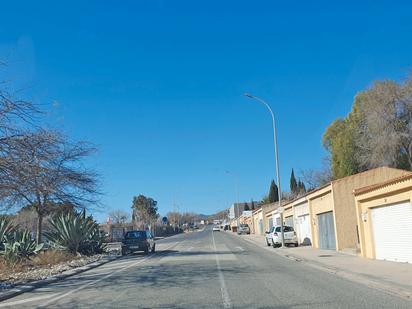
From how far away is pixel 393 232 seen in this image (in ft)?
68.8

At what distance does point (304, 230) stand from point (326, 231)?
7.82 meters

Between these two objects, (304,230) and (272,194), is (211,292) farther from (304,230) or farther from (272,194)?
(272,194)

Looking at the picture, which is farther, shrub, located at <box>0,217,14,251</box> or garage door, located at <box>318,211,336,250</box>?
garage door, located at <box>318,211,336,250</box>

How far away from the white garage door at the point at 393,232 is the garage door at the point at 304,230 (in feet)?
56.8

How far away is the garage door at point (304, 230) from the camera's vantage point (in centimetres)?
4043

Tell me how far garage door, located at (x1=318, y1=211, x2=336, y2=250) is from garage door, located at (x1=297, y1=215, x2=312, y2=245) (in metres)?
3.95

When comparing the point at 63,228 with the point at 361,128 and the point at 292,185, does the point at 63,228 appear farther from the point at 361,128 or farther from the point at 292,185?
the point at 292,185

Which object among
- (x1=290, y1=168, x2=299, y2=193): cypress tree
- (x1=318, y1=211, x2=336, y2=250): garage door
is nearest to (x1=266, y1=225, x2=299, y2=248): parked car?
(x1=318, y1=211, x2=336, y2=250): garage door

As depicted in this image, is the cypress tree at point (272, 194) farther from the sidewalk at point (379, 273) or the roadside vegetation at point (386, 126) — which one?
the sidewalk at point (379, 273)

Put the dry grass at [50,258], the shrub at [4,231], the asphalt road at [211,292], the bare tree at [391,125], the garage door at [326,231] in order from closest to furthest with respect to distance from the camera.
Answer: the asphalt road at [211,292], the shrub at [4,231], the dry grass at [50,258], the garage door at [326,231], the bare tree at [391,125]

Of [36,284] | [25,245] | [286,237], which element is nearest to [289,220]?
[286,237]

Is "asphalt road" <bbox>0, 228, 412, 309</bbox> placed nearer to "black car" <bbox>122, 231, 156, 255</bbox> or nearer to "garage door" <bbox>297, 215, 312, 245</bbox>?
"black car" <bbox>122, 231, 156, 255</bbox>

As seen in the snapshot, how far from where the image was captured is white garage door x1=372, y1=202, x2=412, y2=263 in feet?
64.4

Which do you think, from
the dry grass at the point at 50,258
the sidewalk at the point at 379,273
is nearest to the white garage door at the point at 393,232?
the sidewalk at the point at 379,273
